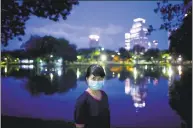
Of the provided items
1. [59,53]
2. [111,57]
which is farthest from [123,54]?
[59,53]

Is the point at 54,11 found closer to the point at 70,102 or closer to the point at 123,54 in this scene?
the point at 70,102

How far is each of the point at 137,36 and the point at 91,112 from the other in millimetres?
182794

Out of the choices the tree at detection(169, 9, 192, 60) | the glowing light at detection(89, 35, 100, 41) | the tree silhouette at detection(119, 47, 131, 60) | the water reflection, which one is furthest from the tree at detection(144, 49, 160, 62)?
the tree at detection(169, 9, 192, 60)

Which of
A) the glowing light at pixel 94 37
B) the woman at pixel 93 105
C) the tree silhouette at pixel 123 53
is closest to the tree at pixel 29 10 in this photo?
the woman at pixel 93 105

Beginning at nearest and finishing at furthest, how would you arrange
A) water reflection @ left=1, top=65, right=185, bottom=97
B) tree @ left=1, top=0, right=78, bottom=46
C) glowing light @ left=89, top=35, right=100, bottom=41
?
tree @ left=1, top=0, right=78, bottom=46
water reflection @ left=1, top=65, right=185, bottom=97
glowing light @ left=89, top=35, right=100, bottom=41

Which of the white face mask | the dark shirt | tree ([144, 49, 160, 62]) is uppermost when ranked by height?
tree ([144, 49, 160, 62])

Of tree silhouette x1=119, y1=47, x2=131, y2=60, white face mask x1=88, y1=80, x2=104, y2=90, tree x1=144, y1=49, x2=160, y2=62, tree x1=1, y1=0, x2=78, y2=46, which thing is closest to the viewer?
white face mask x1=88, y1=80, x2=104, y2=90

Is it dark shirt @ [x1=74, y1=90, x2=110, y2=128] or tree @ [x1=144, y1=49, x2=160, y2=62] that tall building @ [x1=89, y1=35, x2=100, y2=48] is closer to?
tree @ [x1=144, y1=49, x2=160, y2=62]

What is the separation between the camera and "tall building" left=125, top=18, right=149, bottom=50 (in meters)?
182

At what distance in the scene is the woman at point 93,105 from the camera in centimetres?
344

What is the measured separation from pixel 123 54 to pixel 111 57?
300 inches

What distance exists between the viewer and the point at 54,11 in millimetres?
11609

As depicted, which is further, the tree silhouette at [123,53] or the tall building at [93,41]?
the tall building at [93,41]

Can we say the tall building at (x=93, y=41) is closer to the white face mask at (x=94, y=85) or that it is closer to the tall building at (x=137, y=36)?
the tall building at (x=137, y=36)
